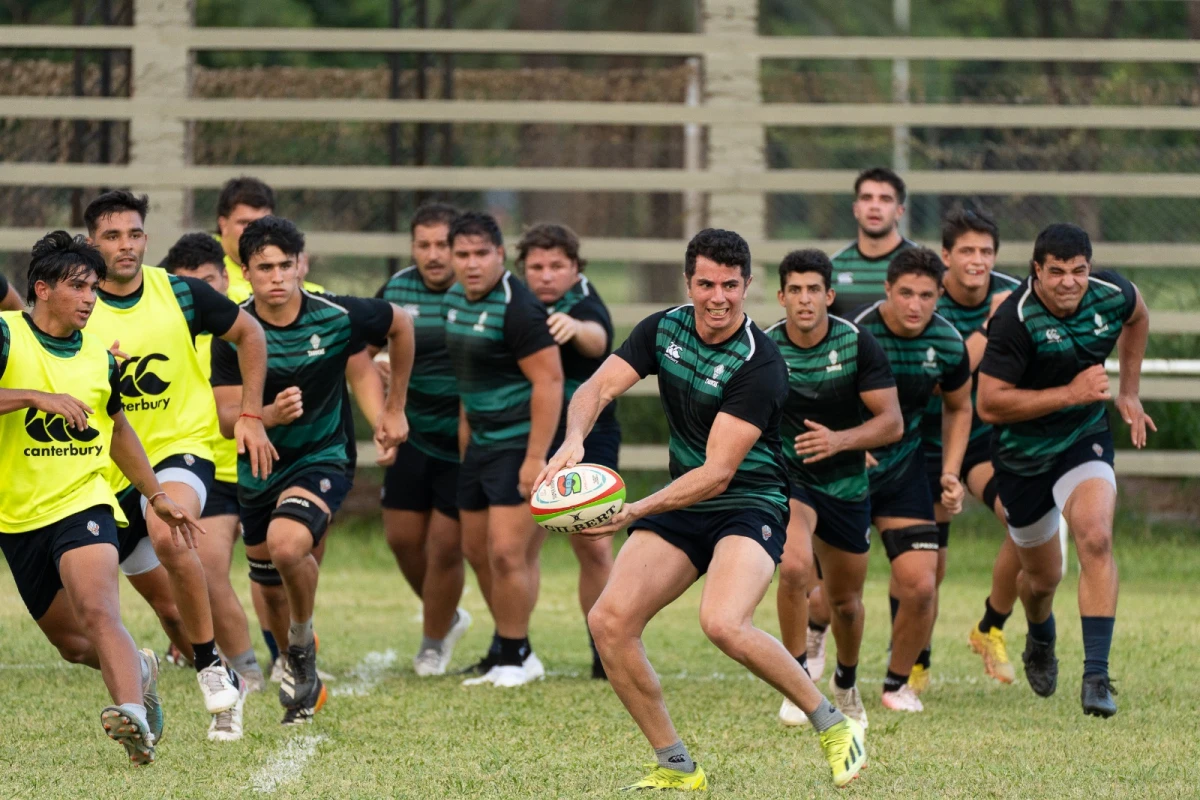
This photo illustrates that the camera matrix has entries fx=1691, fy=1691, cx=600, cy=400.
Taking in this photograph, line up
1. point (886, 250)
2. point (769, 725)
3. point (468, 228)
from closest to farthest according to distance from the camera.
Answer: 1. point (769, 725)
2. point (468, 228)
3. point (886, 250)

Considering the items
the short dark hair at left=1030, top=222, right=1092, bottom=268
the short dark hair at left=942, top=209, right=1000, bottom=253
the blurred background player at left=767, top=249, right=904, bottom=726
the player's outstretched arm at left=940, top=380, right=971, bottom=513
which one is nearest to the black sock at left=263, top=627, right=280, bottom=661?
the blurred background player at left=767, top=249, right=904, bottom=726

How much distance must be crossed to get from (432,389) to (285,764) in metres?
3.25

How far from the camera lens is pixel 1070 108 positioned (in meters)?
13.6

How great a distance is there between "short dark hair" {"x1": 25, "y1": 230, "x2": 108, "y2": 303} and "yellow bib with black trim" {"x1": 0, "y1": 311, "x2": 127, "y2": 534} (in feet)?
0.82

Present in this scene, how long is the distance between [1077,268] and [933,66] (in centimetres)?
2231

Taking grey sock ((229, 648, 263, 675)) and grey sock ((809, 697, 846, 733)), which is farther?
grey sock ((229, 648, 263, 675))

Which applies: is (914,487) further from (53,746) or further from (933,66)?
(933,66)

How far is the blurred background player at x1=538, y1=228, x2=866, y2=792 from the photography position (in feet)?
19.6

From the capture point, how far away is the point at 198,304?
7.50m

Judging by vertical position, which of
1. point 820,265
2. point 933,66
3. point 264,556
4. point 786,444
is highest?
point 933,66

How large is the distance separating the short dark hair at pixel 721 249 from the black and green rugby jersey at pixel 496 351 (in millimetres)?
2345

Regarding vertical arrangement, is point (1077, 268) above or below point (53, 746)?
above

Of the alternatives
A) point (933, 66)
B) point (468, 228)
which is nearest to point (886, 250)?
point (468, 228)

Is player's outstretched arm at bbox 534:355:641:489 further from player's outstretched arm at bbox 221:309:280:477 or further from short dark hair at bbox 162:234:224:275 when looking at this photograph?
short dark hair at bbox 162:234:224:275
